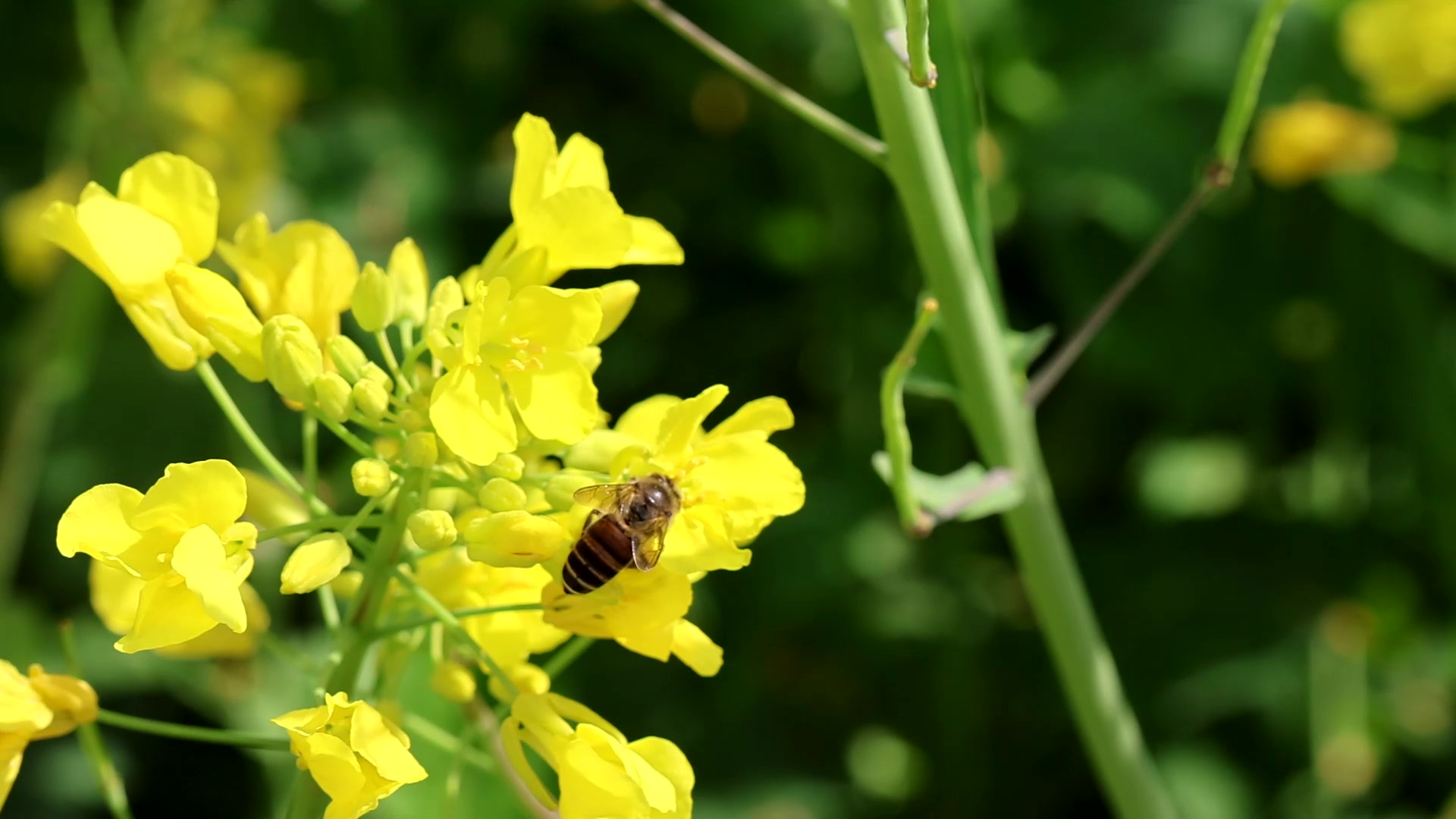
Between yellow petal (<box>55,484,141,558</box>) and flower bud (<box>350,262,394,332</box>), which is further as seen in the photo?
flower bud (<box>350,262,394,332</box>)

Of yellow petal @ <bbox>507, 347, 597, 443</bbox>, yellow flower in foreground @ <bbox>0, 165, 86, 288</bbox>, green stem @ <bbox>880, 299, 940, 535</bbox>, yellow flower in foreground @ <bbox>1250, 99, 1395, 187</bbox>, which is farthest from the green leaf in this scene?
yellow flower in foreground @ <bbox>0, 165, 86, 288</bbox>

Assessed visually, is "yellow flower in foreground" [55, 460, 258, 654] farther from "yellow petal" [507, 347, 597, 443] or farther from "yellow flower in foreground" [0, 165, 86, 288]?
"yellow flower in foreground" [0, 165, 86, 288]

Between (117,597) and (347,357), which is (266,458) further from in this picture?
(117,597)

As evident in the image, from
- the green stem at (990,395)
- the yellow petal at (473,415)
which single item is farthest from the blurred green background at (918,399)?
the yellow petal at (473,415)

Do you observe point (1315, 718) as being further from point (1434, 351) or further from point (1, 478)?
point (1, 478)

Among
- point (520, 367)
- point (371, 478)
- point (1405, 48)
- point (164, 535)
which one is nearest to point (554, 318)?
point (520, 367)

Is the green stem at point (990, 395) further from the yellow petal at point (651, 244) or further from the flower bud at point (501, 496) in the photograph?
the flower bud at point (501, 496)

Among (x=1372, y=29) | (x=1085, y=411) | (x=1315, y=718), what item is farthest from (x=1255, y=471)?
(x=1372, y=29)
